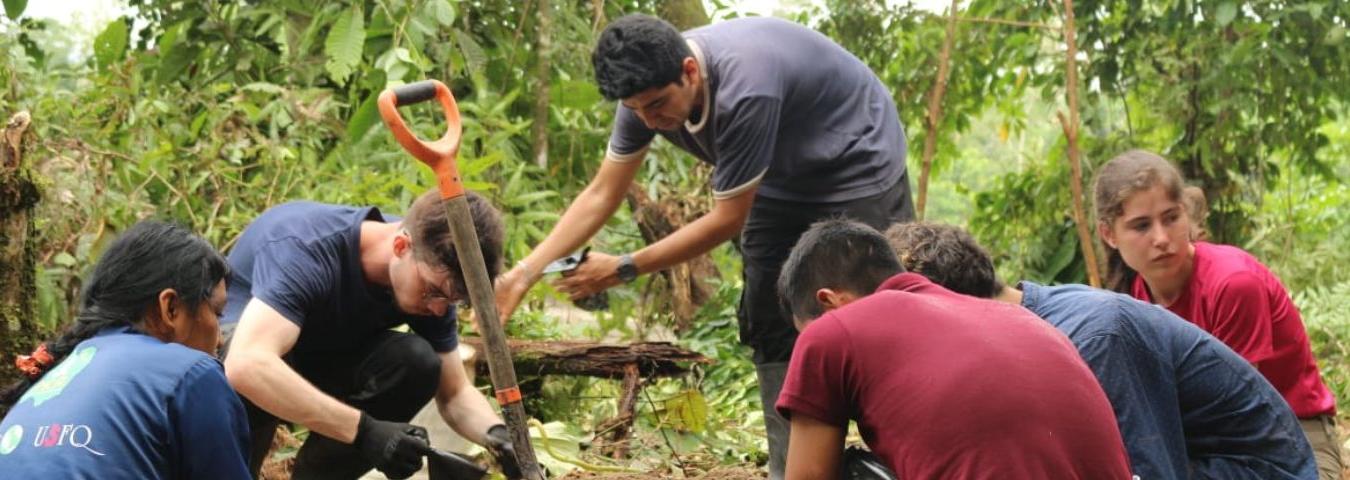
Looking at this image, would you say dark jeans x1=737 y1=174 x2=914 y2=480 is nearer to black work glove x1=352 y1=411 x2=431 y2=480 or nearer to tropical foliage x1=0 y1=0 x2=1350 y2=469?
tropical foliage x1=0 y1=0 x2=1350 y2=469

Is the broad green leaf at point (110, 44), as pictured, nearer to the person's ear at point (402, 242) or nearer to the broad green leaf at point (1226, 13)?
the person's ear at point (402, 242)

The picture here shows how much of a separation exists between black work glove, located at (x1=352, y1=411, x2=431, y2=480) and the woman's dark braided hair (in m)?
0.89

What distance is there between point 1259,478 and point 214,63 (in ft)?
15.9

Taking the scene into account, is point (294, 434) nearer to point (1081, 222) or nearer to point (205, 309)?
point (205, 309)

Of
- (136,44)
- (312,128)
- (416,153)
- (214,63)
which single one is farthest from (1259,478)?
(136,44)

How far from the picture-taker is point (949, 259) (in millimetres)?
3037

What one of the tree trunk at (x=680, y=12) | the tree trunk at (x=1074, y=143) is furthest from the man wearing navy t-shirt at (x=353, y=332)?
the tree trunk at (x=680, y=12)

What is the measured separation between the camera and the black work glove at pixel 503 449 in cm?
394

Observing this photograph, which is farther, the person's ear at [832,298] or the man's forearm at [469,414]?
the man's forearm at [469,414]

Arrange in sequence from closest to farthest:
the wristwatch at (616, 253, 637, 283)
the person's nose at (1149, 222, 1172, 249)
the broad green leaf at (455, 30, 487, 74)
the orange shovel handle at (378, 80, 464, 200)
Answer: the orange shovel handle at (378, 80, 464, 200)
the person's nose at (1149, 222, 1172, 249)
the wristwatch at (616, 253, 637, 283)
the broad green leaf at (455, 30, 487, 74)

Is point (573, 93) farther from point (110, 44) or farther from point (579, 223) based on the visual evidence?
point (579, 223)

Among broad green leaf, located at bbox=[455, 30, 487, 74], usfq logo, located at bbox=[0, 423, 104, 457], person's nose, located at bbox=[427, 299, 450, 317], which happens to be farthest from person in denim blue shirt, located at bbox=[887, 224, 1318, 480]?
broad green leaf, located at bbox=[455, 30, 487, 74]

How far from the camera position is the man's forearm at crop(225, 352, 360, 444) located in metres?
3.62

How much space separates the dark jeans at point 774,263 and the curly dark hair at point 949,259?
1193 mm
